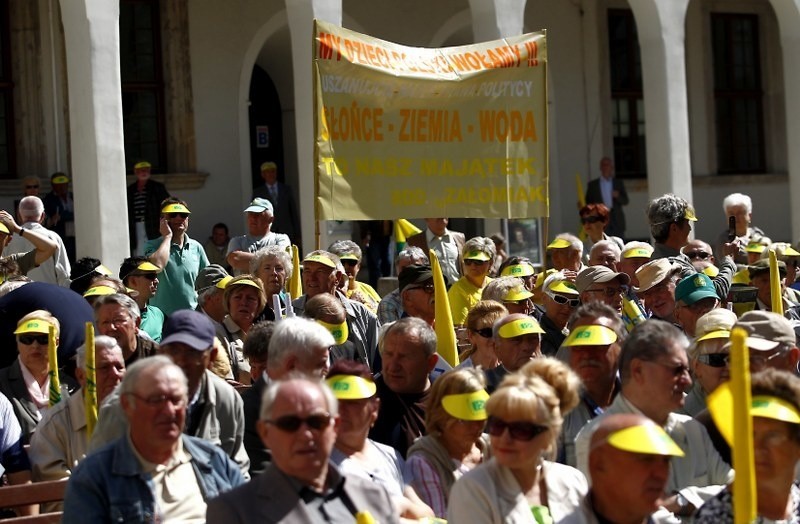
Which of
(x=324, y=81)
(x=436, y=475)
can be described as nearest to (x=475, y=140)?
(x=324, y=81)

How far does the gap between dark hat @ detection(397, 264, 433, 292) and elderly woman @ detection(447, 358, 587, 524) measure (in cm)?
391

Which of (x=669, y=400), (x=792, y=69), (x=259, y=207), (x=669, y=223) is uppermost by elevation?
(x=792, y=69)

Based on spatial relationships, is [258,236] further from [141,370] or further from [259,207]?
[141,370]

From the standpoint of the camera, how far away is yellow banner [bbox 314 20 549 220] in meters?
9.58

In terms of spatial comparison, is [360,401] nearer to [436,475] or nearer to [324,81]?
[436,475]

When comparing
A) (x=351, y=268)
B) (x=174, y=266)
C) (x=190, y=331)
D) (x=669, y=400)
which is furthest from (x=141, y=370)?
(x=174, y=266)

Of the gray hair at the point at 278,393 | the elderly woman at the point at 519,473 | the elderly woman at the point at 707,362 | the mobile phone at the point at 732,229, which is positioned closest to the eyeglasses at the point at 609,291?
the elderly woman at the point at 707,362

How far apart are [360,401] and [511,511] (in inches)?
37.9

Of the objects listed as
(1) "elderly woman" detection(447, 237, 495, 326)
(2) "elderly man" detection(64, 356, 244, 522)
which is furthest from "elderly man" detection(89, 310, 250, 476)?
(1) "elderly woman" detection(447, 237, 495, 326)

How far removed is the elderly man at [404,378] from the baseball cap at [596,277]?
2.09 metres

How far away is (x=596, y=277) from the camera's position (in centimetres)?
834

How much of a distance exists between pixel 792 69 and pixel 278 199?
252 inches

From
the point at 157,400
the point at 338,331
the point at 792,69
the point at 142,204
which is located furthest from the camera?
the point at 792,69

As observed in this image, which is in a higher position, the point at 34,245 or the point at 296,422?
the point at 34,245
